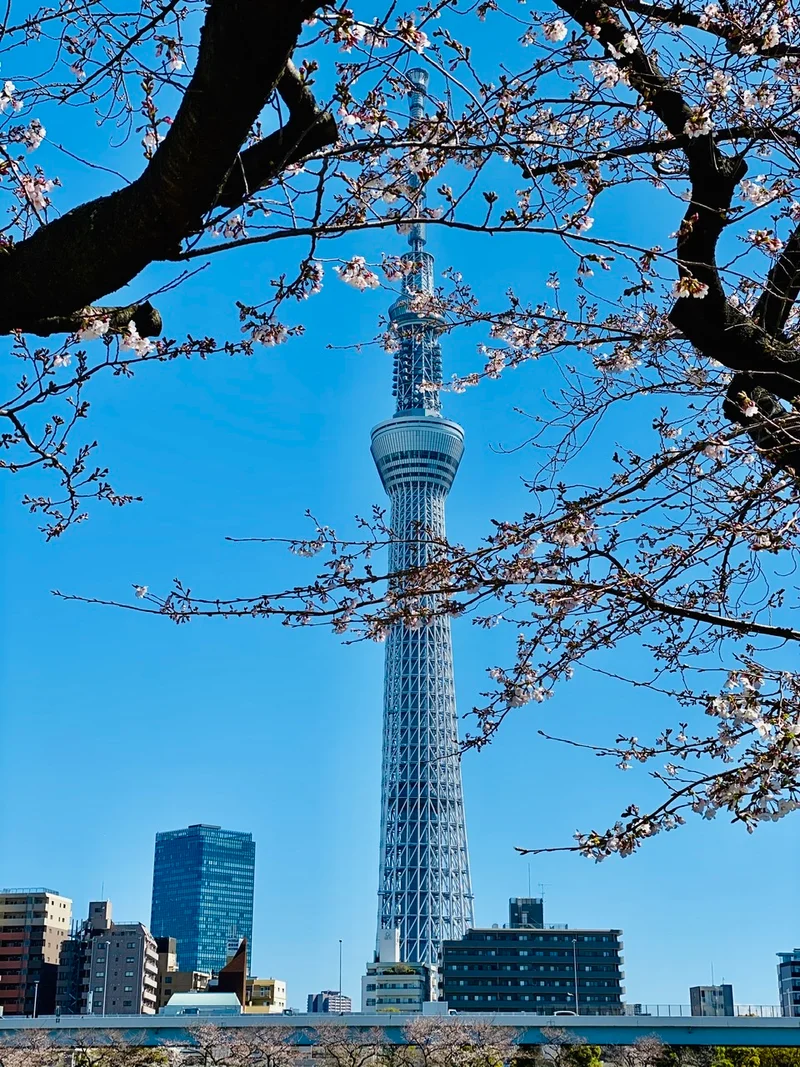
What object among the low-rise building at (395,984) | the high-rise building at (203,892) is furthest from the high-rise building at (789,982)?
the high-rise building at (203,892)

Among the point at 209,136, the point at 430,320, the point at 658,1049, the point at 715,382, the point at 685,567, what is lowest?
the point at 658,1049

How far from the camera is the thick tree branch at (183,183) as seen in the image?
2.23 metres

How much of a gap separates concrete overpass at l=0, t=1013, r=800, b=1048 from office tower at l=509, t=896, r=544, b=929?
38644 mm

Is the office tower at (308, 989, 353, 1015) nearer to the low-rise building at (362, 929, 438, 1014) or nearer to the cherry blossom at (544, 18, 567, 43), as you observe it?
the low-rise building at (362, 929, 438, 1014)

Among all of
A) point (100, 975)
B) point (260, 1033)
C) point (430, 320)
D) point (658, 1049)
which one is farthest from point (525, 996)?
point (430, 320)

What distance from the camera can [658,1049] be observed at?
40.9 m

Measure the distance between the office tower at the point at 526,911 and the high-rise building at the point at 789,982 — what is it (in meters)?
16.8

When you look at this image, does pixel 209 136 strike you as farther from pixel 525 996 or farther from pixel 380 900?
pixel 380 900

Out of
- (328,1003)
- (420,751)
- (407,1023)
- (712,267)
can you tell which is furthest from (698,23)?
(328,1003)

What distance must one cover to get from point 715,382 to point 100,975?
70.6 m

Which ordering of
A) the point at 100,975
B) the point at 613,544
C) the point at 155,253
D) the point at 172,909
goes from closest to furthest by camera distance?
1. the point at 155,253
2. the point at 613,544
3. the point at 100,975
4. the point at 172,909

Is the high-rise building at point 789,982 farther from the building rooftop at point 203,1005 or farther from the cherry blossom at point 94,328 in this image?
the cherry blossom at point 94,328

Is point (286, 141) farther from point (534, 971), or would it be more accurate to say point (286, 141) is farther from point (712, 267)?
point (534, 971)

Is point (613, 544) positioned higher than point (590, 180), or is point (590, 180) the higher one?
point (590, 180)
